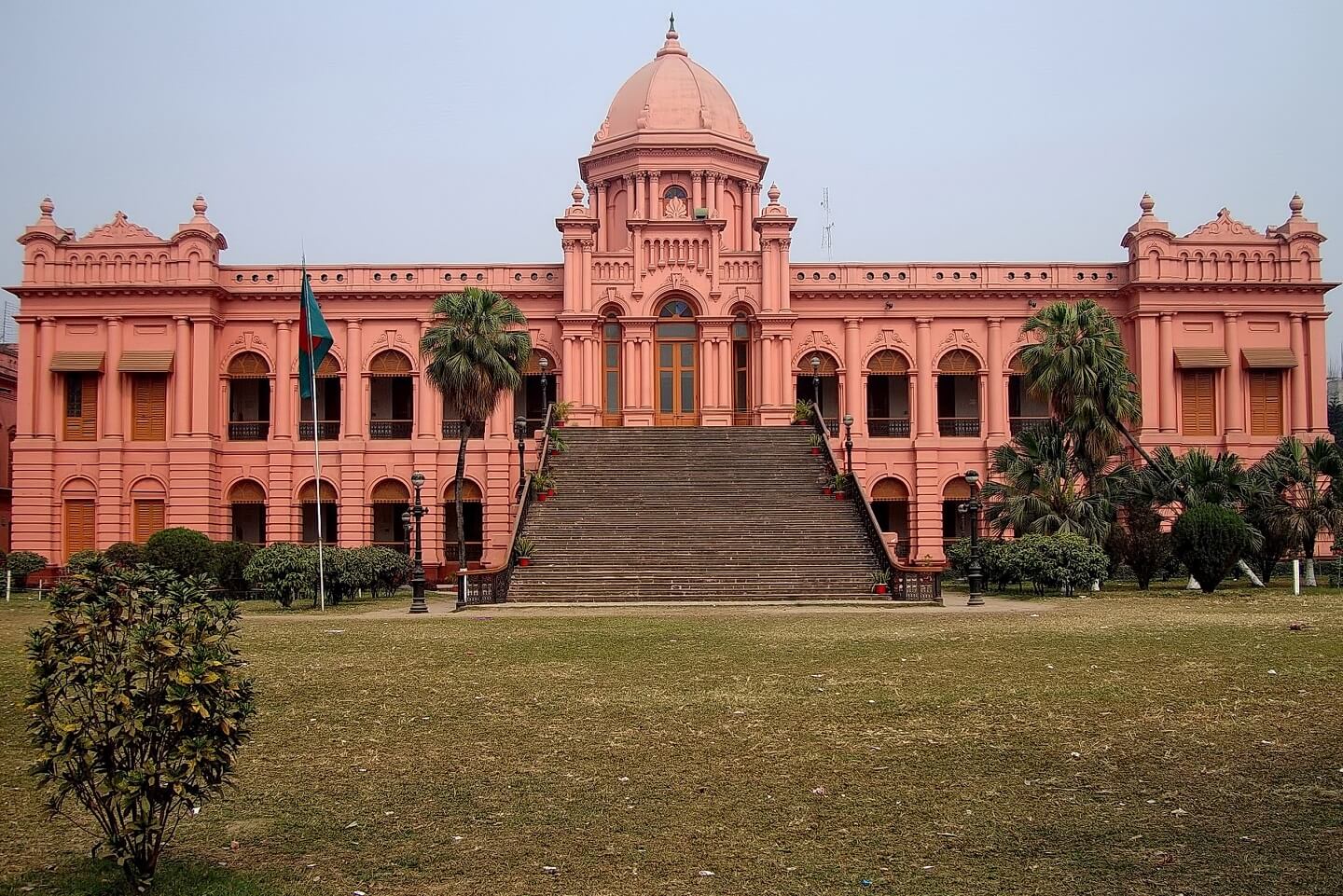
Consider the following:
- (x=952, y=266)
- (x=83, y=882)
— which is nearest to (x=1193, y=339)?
(x=952, y=266)

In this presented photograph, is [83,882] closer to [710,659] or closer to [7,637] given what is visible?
[710,659]

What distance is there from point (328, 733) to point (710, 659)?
553 cm

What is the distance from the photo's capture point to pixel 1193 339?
41.9 m

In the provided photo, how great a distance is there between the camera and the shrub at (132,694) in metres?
6.41

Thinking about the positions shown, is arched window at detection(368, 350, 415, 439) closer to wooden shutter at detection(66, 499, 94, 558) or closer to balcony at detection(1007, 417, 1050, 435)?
wooden shutter at detection(66, 499, 94, 558)

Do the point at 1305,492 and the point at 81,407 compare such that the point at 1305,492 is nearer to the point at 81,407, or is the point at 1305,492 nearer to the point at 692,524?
the point at 692,524

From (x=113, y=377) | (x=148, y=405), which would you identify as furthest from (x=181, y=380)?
(x=113, y=377)

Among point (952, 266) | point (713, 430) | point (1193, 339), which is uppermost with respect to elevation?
point (952, 266)

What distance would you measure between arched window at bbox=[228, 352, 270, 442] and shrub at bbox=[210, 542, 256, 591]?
38.5ft

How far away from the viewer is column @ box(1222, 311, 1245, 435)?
4175 centimetres

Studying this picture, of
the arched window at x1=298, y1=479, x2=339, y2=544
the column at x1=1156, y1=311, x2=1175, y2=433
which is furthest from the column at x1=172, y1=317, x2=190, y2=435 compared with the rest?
the column at x1=1156, y1=311, x2=1175, y2=433

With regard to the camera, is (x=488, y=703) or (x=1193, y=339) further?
(x=1193, y=339)

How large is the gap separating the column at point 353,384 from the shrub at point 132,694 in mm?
36641

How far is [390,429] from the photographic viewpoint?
43.8 meters
